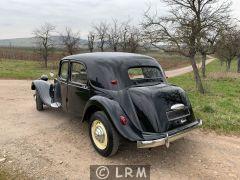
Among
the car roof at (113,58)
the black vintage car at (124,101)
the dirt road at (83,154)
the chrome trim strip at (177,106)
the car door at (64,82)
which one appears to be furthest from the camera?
the car door at (64,82)

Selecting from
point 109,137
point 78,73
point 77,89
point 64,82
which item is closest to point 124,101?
point 109,137

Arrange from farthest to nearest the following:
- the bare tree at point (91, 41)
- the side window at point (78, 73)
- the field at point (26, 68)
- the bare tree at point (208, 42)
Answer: the bare tree at point (91, 41), the field at point (26, 68), the bare tree at point (208, 42), the side window at point (78, 73)

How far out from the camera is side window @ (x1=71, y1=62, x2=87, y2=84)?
20.3 feet

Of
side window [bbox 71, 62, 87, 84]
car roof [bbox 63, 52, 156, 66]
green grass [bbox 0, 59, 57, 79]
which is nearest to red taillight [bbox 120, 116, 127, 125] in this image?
car roof [bbox 63, 52, 156, 66]

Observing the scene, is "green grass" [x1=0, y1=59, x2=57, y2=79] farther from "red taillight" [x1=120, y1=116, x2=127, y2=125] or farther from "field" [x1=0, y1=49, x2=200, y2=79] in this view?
"red taillight" [x1=120, y1=116, x2=127, y2=125]

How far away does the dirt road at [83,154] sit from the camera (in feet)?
15.6

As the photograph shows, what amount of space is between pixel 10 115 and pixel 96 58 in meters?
3.79

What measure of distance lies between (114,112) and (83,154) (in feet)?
3.56

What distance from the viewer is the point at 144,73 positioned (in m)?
6.20

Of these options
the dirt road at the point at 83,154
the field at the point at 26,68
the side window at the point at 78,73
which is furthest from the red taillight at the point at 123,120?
the field at the point at 26,68

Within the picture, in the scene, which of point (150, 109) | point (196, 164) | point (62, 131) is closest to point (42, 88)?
point (62, 131)

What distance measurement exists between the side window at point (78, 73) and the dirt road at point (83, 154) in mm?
1220

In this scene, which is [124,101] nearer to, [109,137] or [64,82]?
[109,137]

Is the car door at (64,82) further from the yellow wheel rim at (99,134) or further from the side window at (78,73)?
the yellow wheel rim at (99,134)
